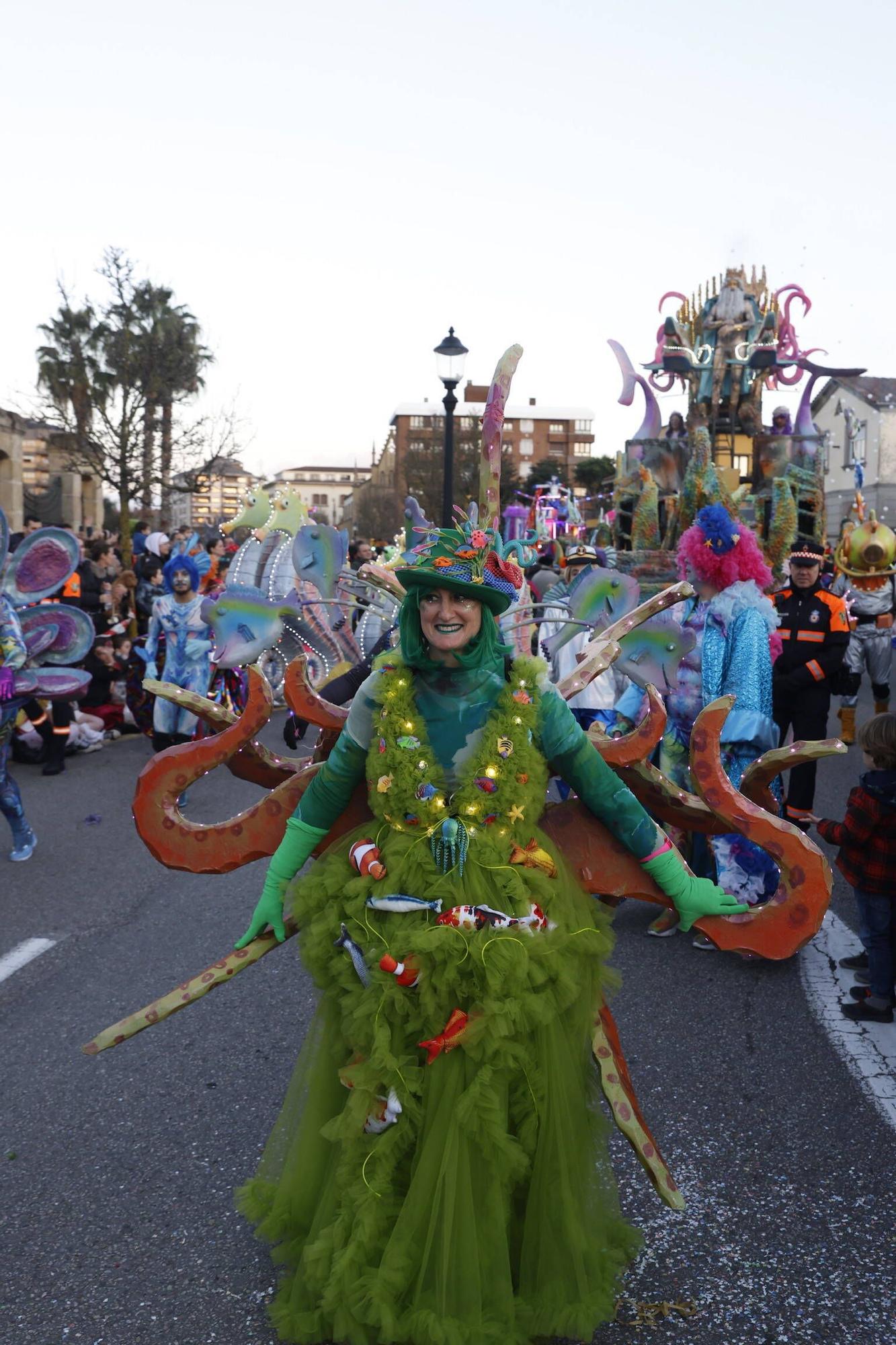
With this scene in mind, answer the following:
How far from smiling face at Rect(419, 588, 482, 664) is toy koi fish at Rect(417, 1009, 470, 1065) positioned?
32.0 inches

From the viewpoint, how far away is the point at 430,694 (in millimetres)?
2730

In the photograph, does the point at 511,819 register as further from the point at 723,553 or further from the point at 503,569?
the point at 723,553

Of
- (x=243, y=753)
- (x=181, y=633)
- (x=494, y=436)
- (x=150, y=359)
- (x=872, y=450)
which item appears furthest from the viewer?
(x=872, y=450)

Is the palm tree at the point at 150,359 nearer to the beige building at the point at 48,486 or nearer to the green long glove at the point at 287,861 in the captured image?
the beige building at the point at 48,486

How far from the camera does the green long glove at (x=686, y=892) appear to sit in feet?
9.31

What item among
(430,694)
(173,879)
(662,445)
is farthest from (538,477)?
(430,694)

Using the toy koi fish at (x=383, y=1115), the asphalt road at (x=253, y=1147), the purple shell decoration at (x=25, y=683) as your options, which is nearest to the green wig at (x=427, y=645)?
the toy koi fish at (x=383, y=1115)

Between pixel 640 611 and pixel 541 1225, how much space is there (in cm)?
159

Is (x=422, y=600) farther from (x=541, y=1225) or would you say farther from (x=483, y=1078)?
(x=541, y=1225)

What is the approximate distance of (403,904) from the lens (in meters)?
2.54

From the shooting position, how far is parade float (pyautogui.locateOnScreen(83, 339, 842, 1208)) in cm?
263

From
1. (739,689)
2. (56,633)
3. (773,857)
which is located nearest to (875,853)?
(739,689)

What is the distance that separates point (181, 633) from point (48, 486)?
77.4ft

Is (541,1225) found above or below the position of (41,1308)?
above
